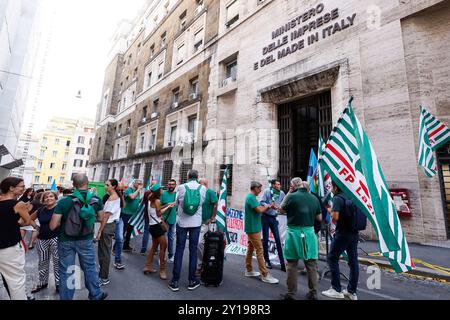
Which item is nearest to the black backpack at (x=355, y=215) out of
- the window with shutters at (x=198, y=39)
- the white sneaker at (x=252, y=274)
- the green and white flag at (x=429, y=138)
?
the white sneaker at (x=252, y=274)

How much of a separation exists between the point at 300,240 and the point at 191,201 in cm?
188

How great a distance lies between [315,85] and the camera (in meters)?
10.2

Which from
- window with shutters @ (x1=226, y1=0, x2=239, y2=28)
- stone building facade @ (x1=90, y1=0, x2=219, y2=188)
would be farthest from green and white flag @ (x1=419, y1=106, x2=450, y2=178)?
window with shutters @ (x1=226, y1=0, x2=239, y2=28)

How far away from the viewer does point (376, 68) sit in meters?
8.26

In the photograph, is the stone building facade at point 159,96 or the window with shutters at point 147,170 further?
the window with shutters at point 147,170

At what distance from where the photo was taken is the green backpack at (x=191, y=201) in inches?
157

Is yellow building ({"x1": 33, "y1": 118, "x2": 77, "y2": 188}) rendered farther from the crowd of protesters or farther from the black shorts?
the black shorts

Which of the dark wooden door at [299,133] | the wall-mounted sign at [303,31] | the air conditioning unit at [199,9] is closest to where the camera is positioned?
the wall-mounted sign at [303,31]

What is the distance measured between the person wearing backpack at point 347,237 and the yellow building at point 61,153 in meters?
52.1

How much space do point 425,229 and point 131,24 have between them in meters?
43.7

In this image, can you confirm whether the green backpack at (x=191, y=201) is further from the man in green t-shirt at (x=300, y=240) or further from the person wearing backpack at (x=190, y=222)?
the man in green t-shirt at (x=300, y=240)

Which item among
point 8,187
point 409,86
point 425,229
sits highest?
point 409,86
